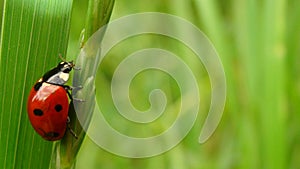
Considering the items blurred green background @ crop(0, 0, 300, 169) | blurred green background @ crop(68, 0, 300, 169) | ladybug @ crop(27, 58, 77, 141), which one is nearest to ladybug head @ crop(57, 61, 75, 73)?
ladybug @ crop(27, 58, 77, 141)

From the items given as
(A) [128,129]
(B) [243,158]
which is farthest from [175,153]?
(A) [128,129]

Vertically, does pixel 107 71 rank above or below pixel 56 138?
above

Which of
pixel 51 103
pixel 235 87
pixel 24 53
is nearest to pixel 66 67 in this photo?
pixel 51 103

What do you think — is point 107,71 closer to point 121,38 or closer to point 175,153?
point 121,38

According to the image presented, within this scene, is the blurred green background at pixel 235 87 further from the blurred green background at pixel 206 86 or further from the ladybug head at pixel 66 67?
the ladybug head at pixel 66 67

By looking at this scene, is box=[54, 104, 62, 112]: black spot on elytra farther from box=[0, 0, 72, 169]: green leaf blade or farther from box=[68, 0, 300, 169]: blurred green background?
box=[68, 0, 300, 169]: blurred green background

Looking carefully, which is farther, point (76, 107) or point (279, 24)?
point (279, 24)

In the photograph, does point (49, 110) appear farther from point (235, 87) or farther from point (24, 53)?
point (235, 87)

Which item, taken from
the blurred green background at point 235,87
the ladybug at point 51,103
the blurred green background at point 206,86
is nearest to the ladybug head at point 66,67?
the ladybug at point 51,103
